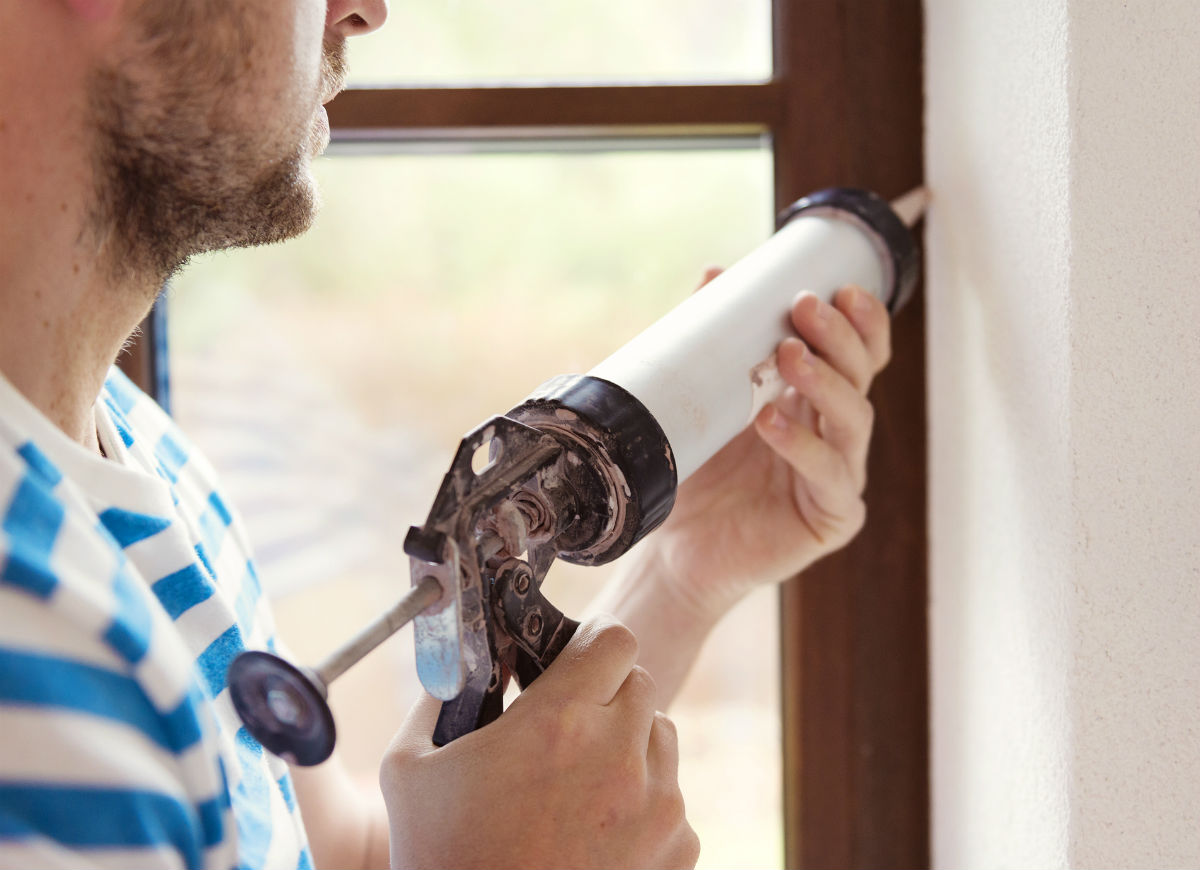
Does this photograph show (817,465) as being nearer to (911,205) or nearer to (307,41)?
(911,205)

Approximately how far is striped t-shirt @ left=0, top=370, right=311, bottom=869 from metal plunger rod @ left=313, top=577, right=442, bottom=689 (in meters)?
0.10

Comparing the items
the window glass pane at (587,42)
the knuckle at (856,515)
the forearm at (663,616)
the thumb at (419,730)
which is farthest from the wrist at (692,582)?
the window glass pane at (587,42)

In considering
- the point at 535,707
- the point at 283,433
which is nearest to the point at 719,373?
the point at 535,707

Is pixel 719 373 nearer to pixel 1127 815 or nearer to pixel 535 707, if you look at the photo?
pixel 535 707

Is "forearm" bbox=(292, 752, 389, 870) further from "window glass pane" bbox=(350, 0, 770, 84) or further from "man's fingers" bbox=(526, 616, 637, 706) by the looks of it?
"window glass pane" bbox=(350, 0, 770, 84)

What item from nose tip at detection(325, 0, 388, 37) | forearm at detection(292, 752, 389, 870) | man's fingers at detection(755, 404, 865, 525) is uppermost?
nose tip at detection(325, 0, 388, 37)

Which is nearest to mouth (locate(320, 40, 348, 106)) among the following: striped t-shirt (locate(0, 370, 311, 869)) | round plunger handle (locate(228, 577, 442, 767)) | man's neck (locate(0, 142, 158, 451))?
man's neck (locate(0, 142, 158, 451))

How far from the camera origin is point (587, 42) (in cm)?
94

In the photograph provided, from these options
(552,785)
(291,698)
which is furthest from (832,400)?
(291,698)

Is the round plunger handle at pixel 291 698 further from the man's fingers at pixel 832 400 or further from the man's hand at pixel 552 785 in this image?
the man's fingers at pixel 832 400

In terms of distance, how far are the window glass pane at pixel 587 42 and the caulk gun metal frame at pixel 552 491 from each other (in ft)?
0.83

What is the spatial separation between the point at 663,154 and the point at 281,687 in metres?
0.70

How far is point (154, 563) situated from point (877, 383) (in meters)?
0.65

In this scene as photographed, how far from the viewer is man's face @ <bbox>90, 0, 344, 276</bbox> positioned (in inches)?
22.5
